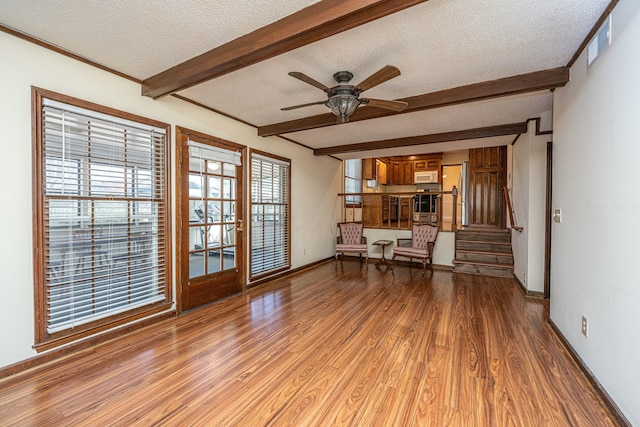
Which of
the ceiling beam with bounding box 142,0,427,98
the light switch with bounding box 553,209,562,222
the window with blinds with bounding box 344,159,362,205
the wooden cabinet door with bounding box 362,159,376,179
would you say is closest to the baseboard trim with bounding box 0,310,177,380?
the ceiling beam with bounding box 142,0,427,98

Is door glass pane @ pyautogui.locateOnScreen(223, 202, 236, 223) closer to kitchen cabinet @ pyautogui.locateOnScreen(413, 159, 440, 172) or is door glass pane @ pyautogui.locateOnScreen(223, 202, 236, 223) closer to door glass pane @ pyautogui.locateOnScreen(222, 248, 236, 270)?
door glass pane @ pyautogui.locateOnScreen(222, 248, 236, 270)

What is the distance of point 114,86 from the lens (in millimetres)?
2656

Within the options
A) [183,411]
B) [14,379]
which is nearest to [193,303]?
[14,379]

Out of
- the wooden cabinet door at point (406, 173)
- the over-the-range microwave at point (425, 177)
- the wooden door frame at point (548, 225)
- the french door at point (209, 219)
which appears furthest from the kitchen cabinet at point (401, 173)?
the french door at point (209, 219)

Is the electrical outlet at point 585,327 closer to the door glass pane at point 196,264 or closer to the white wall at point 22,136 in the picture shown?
the door glass pane at point 196,264

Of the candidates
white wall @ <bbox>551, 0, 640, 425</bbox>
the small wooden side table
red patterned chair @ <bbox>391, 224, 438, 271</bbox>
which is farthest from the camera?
the small wooden side table

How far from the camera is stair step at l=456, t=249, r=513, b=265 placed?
5.21m

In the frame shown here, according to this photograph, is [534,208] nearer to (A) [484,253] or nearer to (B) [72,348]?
(A) [484,253]

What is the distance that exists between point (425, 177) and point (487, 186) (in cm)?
268

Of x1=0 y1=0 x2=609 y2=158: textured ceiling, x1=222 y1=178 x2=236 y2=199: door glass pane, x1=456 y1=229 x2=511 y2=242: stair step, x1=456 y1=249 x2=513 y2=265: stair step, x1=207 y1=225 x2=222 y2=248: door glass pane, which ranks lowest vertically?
x1=456 y1=249 x2=513 y2=265: stair step

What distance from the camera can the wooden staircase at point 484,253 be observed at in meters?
5.14

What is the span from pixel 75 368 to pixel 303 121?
3.56 metres

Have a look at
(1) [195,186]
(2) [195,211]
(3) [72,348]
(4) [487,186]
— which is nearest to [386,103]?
(1) [195,186]

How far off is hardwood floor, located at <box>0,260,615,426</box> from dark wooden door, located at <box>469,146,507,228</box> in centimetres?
353
